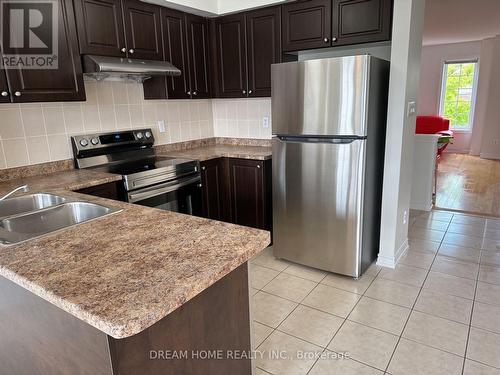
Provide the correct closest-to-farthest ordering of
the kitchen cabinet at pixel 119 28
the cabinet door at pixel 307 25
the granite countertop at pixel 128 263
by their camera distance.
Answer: the granite countertop at pixel 128 263
the kitchen cabinet at pixel 119 28
the cabinet door at pixel 307 25

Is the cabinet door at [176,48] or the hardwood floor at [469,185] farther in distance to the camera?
the hardwood floor at [469,185]

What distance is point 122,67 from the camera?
2.46m

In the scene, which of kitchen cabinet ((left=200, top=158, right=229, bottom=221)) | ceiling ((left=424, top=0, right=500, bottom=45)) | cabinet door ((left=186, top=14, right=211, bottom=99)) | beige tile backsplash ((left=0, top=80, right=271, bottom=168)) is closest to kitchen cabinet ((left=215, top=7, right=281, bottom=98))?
cabinet door ((left=186, top=14, right=211, bottom=99))

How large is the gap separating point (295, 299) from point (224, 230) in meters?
1.35

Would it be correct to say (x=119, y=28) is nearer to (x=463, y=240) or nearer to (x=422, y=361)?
(x=422, y=361)

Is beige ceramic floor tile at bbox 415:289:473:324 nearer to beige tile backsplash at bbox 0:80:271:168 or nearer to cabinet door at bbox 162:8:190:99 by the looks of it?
beige tile backsplash at bbox 0:80:271:168

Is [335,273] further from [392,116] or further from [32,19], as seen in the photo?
[32,19]

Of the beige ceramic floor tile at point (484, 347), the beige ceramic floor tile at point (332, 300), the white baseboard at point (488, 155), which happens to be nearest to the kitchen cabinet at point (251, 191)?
the beige ceramic floor tile at point (332, 300)

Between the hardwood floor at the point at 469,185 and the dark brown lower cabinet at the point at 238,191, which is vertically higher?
the dark brown lower cabinet at the point at 238,191

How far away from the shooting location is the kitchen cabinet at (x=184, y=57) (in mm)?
2980

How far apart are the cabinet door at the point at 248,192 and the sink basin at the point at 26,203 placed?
5.39 ft

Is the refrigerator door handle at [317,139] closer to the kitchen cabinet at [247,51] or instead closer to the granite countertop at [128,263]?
the kitchen cabinet at [247,51]

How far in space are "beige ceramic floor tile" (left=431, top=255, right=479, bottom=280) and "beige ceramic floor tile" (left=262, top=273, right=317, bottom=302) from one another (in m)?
1.03

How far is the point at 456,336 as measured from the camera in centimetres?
197
